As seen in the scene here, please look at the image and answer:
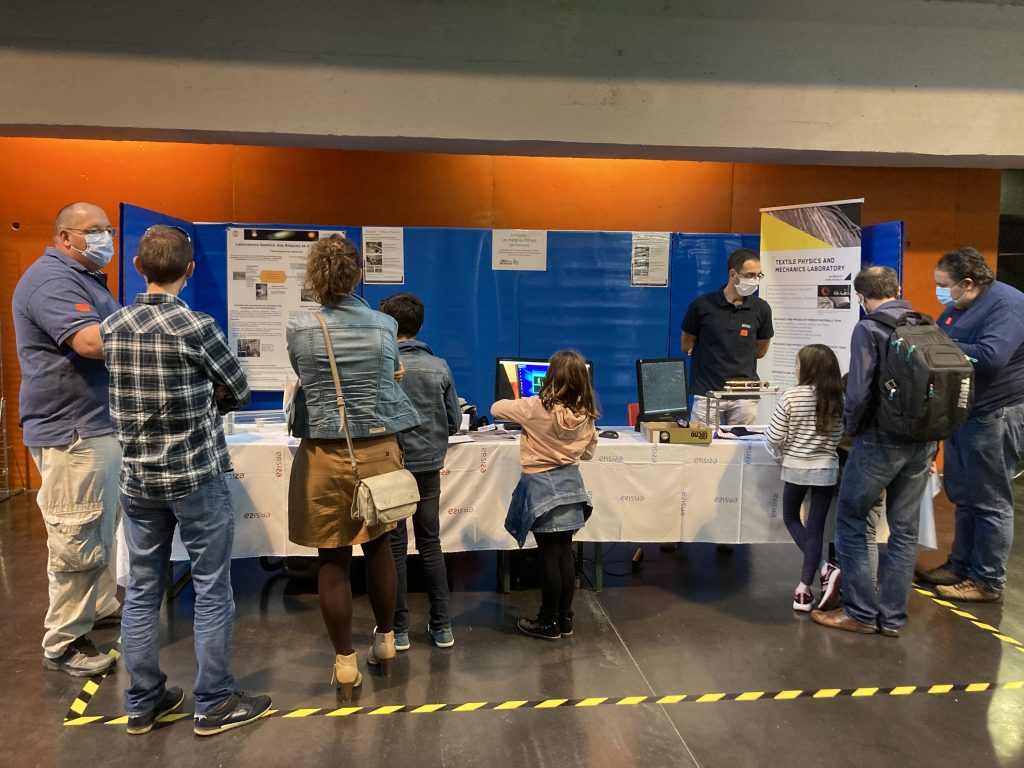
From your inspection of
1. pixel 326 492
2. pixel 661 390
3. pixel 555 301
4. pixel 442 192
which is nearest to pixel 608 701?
pixel 326 492

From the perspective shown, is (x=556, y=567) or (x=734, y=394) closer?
(x=556, y=567)

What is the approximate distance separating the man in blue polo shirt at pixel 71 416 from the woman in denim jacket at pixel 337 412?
878mm

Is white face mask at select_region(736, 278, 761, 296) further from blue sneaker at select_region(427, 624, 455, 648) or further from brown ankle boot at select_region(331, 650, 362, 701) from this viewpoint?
brown ankle boot at select_region(331, 650, 362, 701)

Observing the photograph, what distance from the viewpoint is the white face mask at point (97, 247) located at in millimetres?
2709

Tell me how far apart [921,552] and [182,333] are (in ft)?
13.4

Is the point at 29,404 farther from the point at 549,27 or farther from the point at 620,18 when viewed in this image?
the point at 620,18

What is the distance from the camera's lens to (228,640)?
236 cm

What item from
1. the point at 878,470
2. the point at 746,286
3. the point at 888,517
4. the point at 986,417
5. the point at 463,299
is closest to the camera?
the point at 878,470

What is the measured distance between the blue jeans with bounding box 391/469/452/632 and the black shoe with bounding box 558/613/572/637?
1.56 ft

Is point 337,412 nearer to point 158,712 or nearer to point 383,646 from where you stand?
point 383,646

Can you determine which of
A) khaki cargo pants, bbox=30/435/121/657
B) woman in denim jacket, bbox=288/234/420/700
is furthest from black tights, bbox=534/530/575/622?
khaki cargo pants, bbox=30/435/121/657

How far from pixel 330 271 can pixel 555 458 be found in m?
1.15

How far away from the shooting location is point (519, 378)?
365 cm

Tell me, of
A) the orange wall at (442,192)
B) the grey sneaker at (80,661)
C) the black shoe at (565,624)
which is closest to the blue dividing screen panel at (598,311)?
the orange wall at (442,192)
